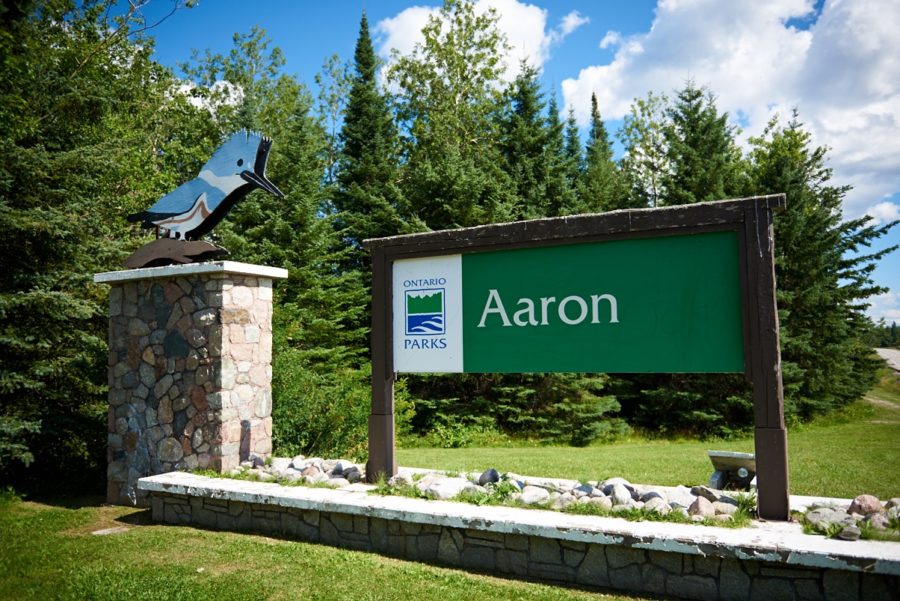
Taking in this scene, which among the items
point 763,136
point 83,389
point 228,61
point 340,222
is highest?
point 228,61

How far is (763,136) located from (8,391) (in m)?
28.5

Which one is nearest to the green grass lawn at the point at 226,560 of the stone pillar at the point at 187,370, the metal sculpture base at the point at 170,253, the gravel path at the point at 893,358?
the stone pillar at the point at 187,370

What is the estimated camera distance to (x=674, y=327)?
4812 mm

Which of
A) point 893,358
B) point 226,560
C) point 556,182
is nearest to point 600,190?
point 556,182

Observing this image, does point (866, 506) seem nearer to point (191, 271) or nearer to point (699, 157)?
point (191, 271)

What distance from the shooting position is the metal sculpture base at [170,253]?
7.09 metres

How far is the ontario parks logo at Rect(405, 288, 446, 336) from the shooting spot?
5.77 meters

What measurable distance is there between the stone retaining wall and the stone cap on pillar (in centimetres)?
234

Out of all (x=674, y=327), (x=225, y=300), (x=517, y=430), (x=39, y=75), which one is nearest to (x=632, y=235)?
(x=674, y=327)

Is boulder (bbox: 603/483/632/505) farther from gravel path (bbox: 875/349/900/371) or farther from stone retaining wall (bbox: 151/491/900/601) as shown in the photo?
gravel path (bbox: 875/349/900/371)

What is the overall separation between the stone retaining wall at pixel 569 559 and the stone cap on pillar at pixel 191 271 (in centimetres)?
234

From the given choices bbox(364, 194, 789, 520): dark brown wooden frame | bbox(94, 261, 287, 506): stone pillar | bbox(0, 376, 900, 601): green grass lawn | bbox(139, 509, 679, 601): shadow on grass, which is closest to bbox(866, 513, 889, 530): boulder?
bbox(364, 194, 789, 520): dark brown wooden frame

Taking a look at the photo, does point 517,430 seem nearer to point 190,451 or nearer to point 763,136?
point 190,451

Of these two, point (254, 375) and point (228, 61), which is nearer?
point (254, 375)
